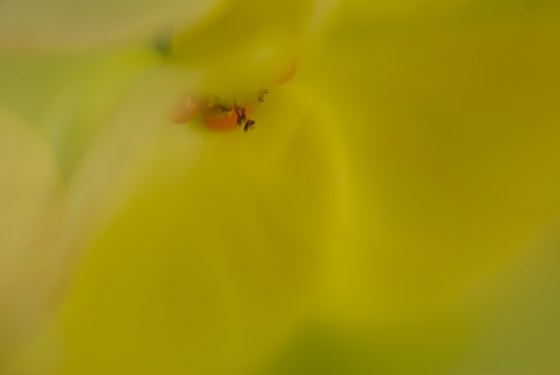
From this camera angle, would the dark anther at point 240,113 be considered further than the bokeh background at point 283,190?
Yes

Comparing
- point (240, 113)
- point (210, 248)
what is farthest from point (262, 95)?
point (210, 248)

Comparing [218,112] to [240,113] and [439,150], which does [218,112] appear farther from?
[439,150]

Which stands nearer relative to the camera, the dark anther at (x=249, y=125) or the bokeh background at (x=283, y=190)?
the bokeh background at (x=283, y=190)

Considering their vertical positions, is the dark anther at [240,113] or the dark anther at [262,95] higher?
the dark anther at [262,95]

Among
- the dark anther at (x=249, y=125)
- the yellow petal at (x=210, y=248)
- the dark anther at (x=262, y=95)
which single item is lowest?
the yellow petal at (x=210, y=248)

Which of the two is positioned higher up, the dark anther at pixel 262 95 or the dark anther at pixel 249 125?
the dark anther at pixel 262 95

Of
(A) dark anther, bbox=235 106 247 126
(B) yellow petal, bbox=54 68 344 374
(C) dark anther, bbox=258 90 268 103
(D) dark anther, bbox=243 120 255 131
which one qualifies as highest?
(C) dark anther, bbox=258 90 268 103

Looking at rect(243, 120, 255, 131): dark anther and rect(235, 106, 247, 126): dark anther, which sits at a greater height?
rect(235, 106, 247, 126): dark anther

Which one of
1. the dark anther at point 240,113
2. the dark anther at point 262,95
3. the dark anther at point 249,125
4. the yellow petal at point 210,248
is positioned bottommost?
the yellow petal at point 210,248

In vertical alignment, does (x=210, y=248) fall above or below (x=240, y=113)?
below
